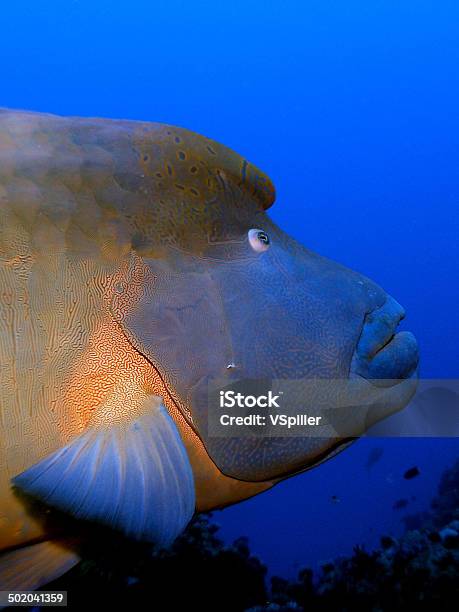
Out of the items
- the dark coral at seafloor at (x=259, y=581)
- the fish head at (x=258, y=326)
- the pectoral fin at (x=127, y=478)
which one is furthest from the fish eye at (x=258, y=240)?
the dark coral at seafloor at (x=259, y=581)

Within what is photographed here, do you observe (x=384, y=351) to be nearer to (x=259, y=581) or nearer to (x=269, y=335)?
(x=269, y=335)

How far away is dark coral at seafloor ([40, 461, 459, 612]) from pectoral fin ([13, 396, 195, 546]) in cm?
346

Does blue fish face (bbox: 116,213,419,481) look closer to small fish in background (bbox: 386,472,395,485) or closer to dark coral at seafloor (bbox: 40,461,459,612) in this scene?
dark coral at seafloor (bbox: 40,461,459,612)

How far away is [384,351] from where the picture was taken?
2020 millimetres

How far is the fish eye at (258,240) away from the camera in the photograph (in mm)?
1992

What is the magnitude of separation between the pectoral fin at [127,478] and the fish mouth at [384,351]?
81cm

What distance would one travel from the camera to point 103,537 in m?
1.48

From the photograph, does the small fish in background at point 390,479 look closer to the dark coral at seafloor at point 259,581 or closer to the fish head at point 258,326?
the dark coral at seafloor at point 259,581

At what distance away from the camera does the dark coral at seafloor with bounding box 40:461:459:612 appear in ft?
15.8

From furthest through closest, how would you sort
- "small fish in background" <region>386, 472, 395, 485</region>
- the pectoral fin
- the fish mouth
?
"small fish in background" <region>386, 472, 395, 485</region>, the fish mouth, the pectoral fin

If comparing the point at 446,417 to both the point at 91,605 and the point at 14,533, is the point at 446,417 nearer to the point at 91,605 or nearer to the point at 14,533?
the point at 14,533

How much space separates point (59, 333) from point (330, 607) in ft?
16.6

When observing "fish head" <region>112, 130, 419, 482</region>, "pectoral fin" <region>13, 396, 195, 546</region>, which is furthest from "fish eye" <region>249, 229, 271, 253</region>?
"pectoral fin" <region>13, 396, 195, 546</region>

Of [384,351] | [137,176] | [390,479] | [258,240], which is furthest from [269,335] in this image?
[390,479]
